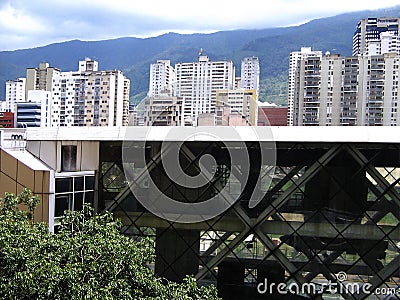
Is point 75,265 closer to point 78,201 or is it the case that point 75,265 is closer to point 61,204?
point 61,204

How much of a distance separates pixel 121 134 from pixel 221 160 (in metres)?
2.14

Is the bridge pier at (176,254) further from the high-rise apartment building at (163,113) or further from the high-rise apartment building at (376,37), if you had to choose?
the high-rise apartment building at (376,37)

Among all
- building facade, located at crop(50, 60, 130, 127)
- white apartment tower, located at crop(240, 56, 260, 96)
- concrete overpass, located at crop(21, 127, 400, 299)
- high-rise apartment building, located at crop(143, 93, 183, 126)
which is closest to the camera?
concrete overpass, located at crop(21, 127, 400, 299)

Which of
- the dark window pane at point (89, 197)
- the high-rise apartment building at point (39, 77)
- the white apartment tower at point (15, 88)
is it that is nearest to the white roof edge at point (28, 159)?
the dark window pane at point (89, 197)

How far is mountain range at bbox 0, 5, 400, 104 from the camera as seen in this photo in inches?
2783

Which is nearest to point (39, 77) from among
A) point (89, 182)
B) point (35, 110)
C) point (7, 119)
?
point (35, 110)

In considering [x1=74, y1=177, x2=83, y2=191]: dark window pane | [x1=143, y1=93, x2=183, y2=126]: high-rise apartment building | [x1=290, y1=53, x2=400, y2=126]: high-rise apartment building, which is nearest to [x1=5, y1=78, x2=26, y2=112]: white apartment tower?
[x1=290, y1=53, x2=400, y2=126]: high-rise apartment building

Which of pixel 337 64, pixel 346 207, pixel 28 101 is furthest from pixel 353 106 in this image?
pixel 28 101

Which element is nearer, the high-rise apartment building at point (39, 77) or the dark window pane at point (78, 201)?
the dark window pane at point (78, 201)

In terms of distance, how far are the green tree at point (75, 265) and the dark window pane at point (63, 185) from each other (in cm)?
239

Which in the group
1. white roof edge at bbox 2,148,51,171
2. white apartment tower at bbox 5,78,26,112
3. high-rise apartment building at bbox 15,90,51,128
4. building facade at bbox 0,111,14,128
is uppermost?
white apartment tower at bbox 5,78,26,112

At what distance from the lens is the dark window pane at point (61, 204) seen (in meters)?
10.0

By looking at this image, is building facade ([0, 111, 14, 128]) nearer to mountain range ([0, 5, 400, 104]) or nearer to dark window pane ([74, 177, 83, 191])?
mountain range ([0, 5, 400, 104])

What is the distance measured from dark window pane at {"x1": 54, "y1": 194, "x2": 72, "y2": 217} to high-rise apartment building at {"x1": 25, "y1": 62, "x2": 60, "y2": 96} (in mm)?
63820
